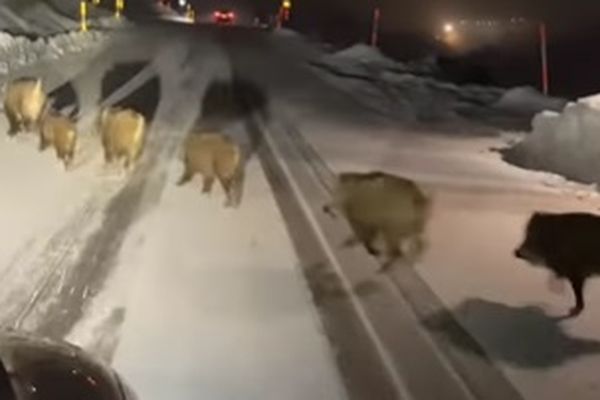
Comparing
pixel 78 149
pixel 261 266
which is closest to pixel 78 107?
pixel 78 149

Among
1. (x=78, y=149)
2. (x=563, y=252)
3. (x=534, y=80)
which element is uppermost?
(x=563, y=252)

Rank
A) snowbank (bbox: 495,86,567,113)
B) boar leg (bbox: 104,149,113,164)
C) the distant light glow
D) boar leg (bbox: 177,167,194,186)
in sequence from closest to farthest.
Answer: boar leg (bbox: 177,167,194,186)
boar leg (bbox: 104,149,113,164)
snowbank (bbox: 495,86,567,113)
the distant light glow

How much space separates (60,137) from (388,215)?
579cm

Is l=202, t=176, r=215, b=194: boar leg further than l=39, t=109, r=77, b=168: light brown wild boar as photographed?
No

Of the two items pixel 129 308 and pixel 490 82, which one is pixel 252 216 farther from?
pixel 490 82

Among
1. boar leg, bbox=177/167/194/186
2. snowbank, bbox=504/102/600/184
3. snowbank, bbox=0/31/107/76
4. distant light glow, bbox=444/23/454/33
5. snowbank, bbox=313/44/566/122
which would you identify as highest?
boar leg, bbox=177/167/194/186

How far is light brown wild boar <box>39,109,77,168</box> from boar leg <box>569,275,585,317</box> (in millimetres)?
7570

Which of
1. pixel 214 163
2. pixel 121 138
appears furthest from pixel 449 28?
pixel 214 163

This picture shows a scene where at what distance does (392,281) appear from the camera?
10.6 metres

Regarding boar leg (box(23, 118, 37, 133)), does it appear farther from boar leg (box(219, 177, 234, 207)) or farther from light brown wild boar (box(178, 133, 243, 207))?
boar leg (box(219, 177, 234, 207))

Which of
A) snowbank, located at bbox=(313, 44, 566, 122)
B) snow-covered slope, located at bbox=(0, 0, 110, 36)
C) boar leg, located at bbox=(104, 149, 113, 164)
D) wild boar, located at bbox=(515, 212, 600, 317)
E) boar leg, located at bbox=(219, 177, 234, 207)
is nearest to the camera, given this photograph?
wild boar, located at bbox=(515, 212, 600, 317)

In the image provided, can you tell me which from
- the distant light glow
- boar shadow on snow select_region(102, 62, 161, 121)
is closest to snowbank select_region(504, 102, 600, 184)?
boar shadow on snow select_region(102, 62, 161, 121)

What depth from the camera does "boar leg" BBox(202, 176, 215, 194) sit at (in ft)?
46.5

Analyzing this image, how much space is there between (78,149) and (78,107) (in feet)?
18.1
